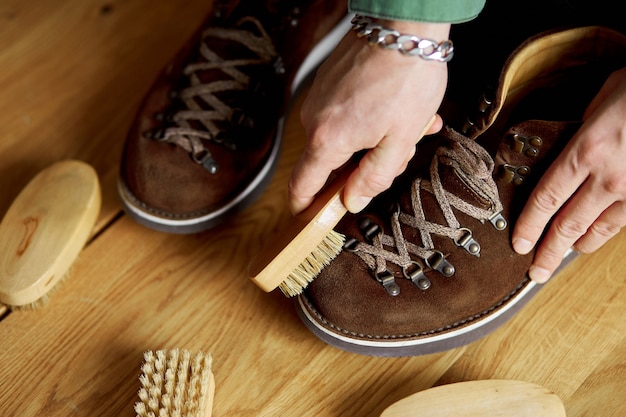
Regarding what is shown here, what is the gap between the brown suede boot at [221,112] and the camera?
2.85ft

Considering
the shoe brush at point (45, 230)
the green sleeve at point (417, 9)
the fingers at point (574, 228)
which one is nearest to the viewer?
the green sleeve at point (417, 9)

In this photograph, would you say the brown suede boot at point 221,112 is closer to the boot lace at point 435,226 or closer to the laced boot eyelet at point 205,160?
the laced boot eyelet at point 205,160

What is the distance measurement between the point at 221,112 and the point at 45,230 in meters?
0.27

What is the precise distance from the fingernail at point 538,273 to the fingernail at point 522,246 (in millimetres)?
30

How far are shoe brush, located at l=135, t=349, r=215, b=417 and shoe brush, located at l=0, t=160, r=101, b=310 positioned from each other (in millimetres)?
189

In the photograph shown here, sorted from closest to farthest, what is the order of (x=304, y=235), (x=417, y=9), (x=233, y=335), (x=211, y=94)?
1. (x=417, y=9)
2. (x=304, y=235)
3. (x=233, y=335)
4. (x=211, y=94)

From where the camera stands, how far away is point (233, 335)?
2.63 feet

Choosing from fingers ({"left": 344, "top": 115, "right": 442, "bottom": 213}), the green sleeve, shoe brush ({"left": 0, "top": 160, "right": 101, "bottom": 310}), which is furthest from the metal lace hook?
shoe brush ({"left": 0, "top": 160, "right": 101, "bottom": 310})

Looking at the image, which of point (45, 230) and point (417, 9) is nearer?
point (417, 9)

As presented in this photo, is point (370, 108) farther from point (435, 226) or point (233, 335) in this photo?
point (233, 335)

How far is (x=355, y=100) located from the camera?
1.98 ft

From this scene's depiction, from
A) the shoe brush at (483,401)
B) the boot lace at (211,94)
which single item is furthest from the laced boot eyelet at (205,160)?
the shoe brush at (483,401)

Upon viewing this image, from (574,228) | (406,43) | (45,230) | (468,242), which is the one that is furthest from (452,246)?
(45,230)

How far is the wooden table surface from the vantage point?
0.75 metres
